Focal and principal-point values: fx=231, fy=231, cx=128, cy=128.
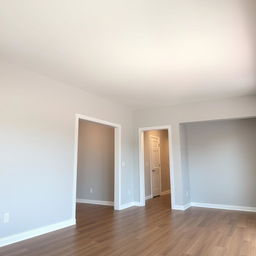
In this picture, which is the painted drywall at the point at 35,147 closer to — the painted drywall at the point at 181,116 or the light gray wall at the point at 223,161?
the painted drywall at the point at 181,116

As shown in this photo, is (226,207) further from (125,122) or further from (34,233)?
(34,233)

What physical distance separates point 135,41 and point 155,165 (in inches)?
226

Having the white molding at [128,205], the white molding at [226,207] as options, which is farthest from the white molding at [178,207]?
the white molding at [128,205]

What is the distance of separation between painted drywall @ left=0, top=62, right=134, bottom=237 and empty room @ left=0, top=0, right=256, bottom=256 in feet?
0.06

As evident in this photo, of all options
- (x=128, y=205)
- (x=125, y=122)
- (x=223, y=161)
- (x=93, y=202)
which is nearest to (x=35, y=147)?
(x=125, y=122)

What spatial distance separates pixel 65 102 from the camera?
4434mm

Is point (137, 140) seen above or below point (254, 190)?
above

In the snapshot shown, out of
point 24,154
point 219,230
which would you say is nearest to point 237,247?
A: point 219,230

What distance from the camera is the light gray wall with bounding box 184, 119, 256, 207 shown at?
5.73m

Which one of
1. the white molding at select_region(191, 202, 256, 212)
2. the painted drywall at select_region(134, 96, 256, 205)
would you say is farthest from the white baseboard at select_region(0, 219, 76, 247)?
the white molding at select_region(191, 202, 256, 212)

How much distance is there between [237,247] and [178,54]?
2814mm

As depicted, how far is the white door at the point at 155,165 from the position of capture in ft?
25.7

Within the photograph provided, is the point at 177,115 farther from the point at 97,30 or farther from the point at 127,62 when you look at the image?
the point at 97,30

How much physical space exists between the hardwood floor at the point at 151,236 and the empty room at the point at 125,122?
Answer: 24 mm
